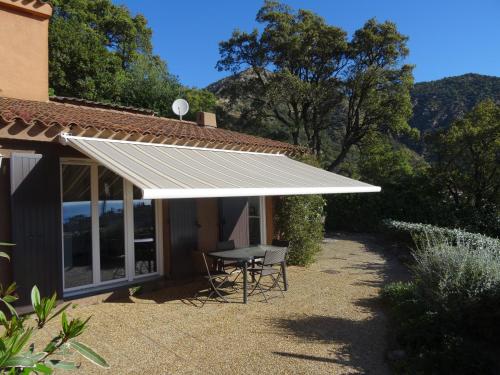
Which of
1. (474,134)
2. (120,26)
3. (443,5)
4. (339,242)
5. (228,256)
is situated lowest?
(339,242)

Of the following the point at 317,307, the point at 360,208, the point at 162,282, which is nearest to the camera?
the point at 317,307

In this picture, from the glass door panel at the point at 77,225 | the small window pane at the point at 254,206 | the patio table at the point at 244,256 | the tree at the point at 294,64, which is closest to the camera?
the glass door panel at the point at 77,225

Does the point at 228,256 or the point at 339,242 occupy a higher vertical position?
the point at 228,256

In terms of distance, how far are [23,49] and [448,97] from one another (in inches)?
2090

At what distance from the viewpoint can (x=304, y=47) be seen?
124ft

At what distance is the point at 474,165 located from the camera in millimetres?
25781

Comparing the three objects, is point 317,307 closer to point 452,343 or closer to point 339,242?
point 452,343

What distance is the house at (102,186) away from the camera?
955 cm

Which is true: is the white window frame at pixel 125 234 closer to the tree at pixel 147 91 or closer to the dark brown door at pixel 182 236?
the dark brown door at pixel 182 236

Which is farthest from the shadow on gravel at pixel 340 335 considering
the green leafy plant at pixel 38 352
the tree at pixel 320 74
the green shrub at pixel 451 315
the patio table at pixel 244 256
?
the tree at pixel 320 74

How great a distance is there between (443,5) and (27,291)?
14.6 metres

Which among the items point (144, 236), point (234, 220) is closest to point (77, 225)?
point (144, 236)

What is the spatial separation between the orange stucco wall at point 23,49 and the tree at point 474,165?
22.7 metres

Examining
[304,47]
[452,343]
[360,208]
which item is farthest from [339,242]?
[304,47]
